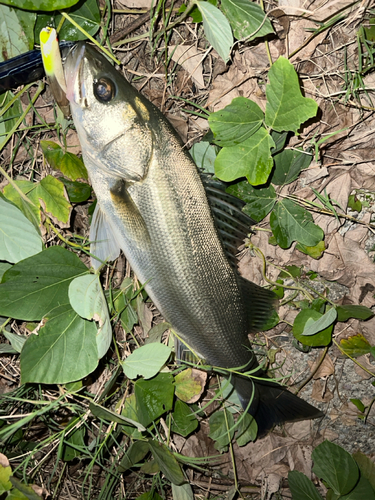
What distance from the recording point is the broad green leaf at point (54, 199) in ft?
6.29

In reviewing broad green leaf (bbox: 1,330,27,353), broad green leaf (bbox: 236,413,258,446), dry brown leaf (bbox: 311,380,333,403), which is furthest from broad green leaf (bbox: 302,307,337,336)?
broad green leaf (bbox: 1,330,27,353)

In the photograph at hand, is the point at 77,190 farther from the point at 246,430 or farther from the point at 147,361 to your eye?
the point at 246,430

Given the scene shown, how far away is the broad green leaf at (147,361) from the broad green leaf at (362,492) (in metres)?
1.46

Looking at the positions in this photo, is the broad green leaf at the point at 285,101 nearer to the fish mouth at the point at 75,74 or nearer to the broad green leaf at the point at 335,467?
the fish mouth at the point at 75,74

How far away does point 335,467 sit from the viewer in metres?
2.25

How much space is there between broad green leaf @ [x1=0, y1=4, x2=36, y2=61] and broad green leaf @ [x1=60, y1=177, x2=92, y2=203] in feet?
2.15

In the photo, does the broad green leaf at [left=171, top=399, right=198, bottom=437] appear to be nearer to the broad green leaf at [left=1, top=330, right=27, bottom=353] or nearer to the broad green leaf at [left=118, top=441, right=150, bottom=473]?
the broad green leaf at [left=118, top=441, right=150, bottom=473]

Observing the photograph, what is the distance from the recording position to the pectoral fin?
1.96 m

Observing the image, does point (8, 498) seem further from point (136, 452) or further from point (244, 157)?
point (244, 157)

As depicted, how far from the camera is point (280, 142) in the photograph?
1938 mm

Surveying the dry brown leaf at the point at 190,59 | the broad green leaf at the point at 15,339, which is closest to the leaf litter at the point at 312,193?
the dry brown leaf at the point at 190,59

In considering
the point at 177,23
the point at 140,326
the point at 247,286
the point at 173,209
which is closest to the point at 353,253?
the point at 247,286

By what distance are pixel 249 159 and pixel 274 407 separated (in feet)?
4.83

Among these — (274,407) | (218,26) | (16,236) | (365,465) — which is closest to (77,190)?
(16,236)
